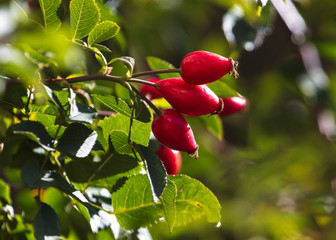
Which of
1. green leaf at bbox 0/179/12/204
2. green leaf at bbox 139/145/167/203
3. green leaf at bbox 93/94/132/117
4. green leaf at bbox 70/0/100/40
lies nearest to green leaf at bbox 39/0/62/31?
green leaf at bbox 70/0/100/40

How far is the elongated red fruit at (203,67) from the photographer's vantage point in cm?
90

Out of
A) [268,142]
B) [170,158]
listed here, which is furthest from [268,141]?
[170,158]

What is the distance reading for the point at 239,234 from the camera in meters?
2.77

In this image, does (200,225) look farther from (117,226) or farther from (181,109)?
(181,109)

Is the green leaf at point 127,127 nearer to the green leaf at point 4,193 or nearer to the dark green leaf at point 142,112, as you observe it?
the dark green leaf at point 142,112

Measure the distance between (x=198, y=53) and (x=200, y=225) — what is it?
1576mm

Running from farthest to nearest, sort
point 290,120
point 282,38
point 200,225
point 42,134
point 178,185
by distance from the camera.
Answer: point 282,38
point 290,120
point 200,225
point 178,185
point 42,134

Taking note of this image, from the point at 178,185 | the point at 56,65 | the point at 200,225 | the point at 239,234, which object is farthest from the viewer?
the point at 239,234

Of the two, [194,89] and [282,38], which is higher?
[194,89]

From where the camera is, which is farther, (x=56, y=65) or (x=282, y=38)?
(x=282, y=38)

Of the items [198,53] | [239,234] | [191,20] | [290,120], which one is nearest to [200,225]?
[239,234]

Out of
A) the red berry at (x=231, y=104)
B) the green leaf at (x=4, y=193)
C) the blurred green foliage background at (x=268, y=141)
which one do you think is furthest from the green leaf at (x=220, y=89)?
the blurred green foliage background at (x=268, y=141)

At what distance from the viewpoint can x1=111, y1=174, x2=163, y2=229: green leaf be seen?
3.37 feet

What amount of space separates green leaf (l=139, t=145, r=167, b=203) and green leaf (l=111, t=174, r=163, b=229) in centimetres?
14
